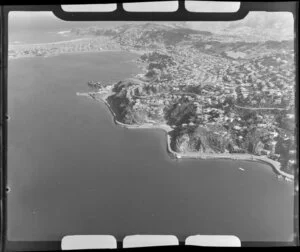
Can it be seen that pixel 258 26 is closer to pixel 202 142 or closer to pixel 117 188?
pixel 202 142

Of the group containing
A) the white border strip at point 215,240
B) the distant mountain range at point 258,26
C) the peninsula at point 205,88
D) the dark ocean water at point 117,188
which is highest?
the distant mountain range at point 258,26

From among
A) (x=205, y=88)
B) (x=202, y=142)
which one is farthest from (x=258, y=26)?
(x=202, y=142)

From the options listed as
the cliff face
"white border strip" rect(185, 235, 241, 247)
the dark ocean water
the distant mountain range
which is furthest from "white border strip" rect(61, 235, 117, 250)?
the distant mountain range

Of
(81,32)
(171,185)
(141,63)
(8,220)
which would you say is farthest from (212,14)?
(8,220)

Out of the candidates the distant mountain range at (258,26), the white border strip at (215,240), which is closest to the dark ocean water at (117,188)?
the white border strip at (215,240)

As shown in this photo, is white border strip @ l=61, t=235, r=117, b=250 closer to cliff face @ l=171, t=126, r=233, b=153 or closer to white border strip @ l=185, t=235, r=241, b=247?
white border strip @ l=185, t=235, r=241, b=247

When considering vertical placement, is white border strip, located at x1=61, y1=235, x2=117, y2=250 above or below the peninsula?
below

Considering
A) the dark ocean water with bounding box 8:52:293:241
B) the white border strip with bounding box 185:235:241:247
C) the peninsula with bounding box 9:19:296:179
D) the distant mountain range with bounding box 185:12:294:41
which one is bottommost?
the white border strip with bounding box 185:235:241:247

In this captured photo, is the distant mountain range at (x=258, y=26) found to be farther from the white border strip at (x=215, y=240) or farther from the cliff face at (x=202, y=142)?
the white border strip at (x=215, y=240)
